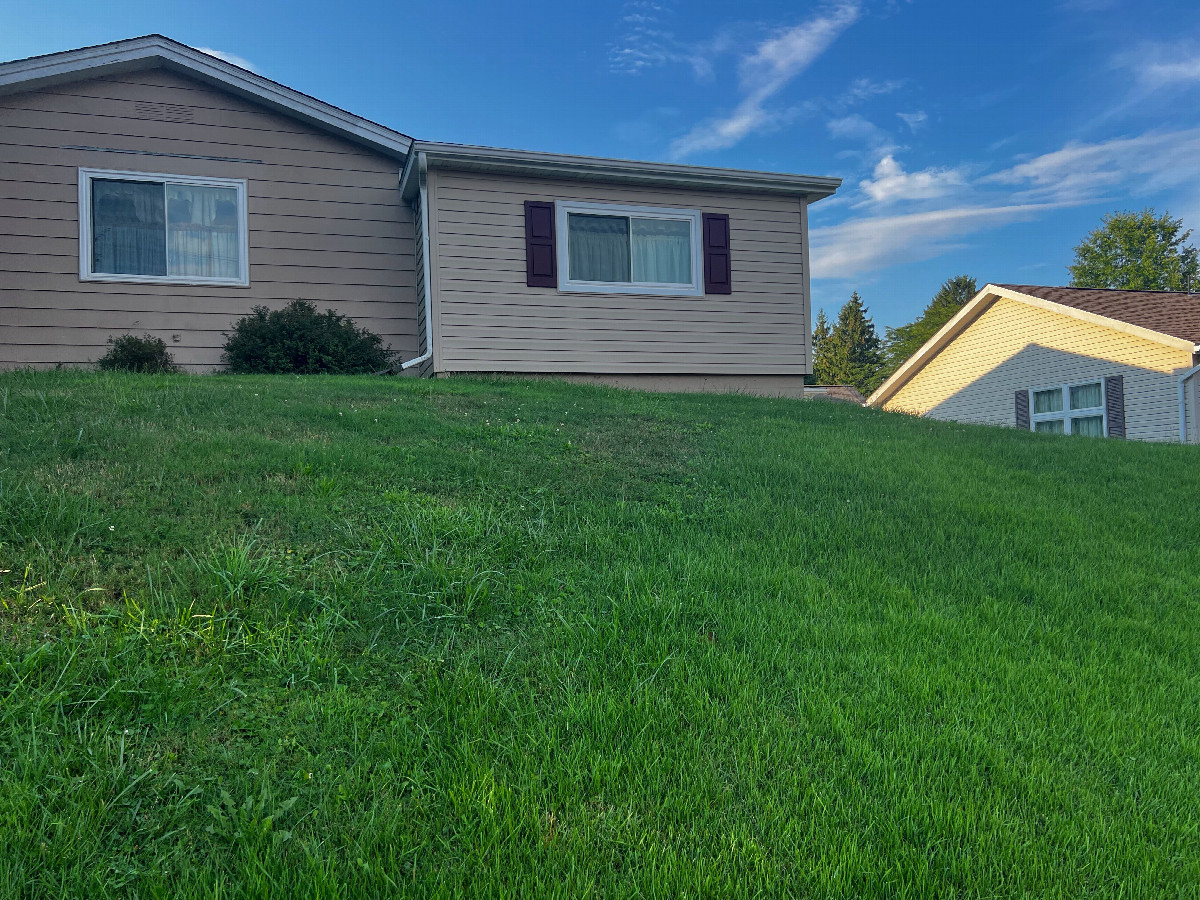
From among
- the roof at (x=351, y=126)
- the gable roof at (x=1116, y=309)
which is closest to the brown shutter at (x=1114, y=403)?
the gable roof at (x=1116, y=309)

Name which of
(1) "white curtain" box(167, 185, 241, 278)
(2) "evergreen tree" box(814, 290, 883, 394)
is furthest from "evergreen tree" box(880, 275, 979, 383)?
(1) "white curtain" box(167, 185, 241, 278)

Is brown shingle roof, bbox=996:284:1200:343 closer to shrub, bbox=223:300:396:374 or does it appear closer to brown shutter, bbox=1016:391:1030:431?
brown shutter, bbox=1016:391:1030:431

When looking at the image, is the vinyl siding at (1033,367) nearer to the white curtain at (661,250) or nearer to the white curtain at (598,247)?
the white curtain at (661,250)

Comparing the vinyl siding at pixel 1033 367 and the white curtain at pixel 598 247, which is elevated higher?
the white curtain at pixel 598 247

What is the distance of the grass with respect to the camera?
7.18ft

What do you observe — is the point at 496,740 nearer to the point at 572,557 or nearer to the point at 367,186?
the point at 572,557

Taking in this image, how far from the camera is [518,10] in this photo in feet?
45.1

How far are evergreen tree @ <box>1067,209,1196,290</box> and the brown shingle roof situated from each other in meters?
17.9

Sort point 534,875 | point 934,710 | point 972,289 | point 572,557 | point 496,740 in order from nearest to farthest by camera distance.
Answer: point 534,875, point 496,740, point 934,710, point 572,557, point 972,289

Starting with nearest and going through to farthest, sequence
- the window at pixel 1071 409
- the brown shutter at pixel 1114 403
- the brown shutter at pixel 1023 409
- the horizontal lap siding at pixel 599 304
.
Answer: the horizontal lap siding at pixel 599 304 < the brown shutter at pixel 1114 403 < the window at pixel 1071 409 < the brown shutter at pixel 1023 409

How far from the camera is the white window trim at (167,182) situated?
35.3 feet

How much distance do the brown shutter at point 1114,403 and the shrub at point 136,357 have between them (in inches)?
711

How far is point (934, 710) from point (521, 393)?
6.98 m

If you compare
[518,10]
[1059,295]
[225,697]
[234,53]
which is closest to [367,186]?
[234,53]
